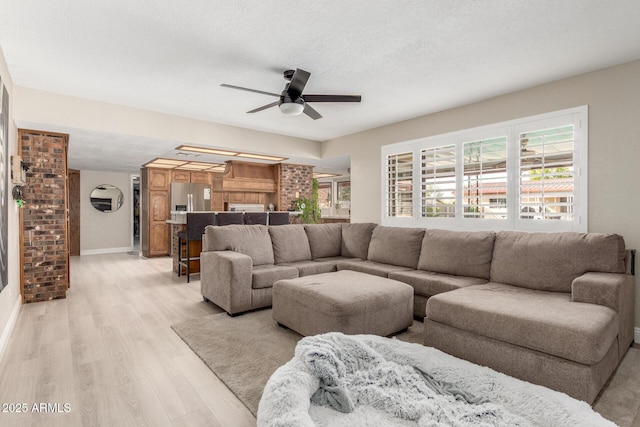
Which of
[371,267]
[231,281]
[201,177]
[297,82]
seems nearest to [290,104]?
[297,82]

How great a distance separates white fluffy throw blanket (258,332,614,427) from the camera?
1422 millimetres

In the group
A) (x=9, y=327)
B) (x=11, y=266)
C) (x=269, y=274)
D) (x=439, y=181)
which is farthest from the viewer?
(x=439, y=181)

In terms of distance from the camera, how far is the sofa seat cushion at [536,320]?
1813mm

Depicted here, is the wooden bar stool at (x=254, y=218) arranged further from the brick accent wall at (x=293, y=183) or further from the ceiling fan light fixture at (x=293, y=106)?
the ceiling fan light fixture at (x=293, y=106)

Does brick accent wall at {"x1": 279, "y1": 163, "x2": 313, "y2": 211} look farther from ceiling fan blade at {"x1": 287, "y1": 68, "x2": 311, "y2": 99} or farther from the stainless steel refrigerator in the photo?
ceiling fan blade at {"x1": 287, "y1": 68, "x2": 311, "y2": 99}

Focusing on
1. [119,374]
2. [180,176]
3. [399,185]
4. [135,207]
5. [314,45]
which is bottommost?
[119,374]

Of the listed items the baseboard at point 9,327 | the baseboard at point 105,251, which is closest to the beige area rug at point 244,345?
the baseboard at point 9,327

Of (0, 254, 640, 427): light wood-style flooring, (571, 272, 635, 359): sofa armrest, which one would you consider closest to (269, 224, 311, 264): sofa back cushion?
(0, 254, 640, 427): light wood-style flooring

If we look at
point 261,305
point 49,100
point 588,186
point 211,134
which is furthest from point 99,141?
point 588,186

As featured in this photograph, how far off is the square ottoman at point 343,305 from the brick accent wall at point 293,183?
4.79 metres

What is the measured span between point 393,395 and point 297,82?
2548 mm

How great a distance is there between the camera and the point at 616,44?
106 inches

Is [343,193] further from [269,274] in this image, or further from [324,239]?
[269,274]

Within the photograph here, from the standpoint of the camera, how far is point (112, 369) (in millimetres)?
2295
